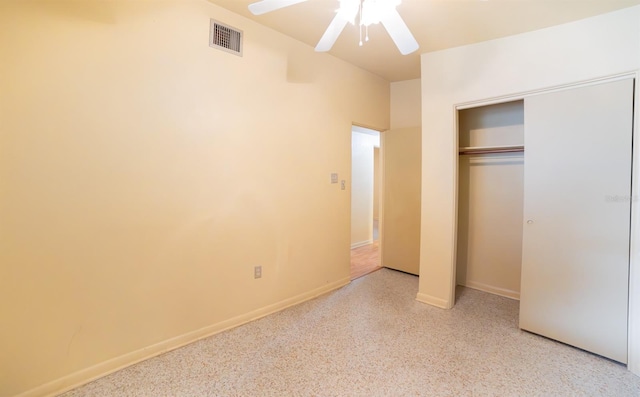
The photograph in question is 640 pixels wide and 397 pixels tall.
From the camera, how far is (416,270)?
3.75m

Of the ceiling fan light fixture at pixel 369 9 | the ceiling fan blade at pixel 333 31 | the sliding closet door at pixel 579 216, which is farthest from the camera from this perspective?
the sliding closet door at pixel 579 216

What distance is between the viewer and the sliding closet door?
1962mm

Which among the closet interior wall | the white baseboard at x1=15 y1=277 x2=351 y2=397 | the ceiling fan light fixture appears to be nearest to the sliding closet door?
the closet interior wall

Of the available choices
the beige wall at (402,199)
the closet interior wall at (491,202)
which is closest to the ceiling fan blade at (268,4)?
the closet interior wall at (491,202)

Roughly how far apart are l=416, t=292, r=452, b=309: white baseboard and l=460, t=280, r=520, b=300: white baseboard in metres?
0.77

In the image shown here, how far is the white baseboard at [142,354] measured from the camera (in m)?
1.64

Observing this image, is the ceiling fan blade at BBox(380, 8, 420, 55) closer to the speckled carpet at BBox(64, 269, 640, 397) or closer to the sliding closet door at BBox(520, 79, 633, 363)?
the sliding closet door at BBox(520, 79, 633, 363)

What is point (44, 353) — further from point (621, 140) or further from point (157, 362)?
point (621, 140)

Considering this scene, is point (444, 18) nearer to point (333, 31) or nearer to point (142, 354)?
point (333, 31)

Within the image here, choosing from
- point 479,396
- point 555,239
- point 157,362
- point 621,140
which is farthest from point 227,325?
point 621,140

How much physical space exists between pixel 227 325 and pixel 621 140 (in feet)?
10.8

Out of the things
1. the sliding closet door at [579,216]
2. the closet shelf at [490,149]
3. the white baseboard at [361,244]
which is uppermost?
the closet shelf at [490,149]

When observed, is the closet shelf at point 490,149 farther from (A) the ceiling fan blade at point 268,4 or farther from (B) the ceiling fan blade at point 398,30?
(A) the ceiling fan blade at point 268,4

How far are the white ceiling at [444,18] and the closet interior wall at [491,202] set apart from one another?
0.89m
